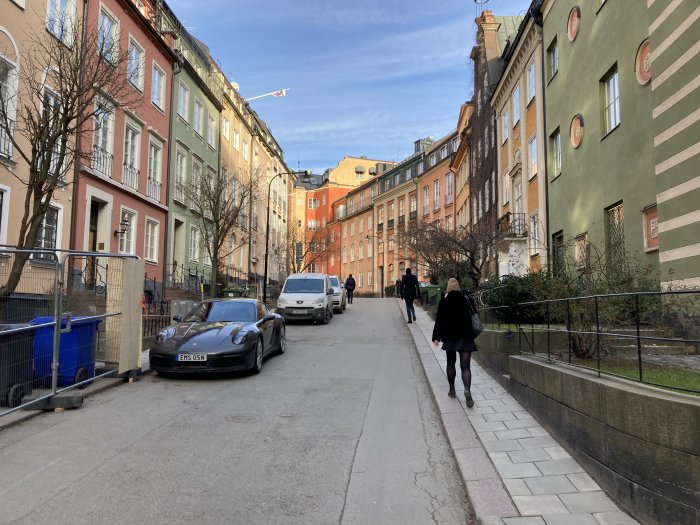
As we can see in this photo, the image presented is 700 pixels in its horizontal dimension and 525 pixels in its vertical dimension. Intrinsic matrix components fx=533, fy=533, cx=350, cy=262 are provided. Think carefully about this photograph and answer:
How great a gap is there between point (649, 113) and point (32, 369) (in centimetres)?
1169

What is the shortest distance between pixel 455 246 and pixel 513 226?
283 cm

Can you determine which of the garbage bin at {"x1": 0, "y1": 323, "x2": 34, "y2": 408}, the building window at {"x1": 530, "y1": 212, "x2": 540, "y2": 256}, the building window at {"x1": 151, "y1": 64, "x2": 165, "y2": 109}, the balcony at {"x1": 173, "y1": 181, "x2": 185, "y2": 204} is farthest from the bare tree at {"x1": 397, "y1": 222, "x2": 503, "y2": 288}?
the garbage bin at {"x1": 0, "y1": 323, "x2": 34, "y2": 408}

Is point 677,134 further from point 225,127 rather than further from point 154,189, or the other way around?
point 225,127

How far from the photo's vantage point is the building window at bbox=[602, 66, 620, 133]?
12.6 meters

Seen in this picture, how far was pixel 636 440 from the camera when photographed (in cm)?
366

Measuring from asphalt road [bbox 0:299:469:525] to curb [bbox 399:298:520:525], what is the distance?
0.13 meters

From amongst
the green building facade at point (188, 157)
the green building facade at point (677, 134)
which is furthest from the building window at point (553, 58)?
the green building facade at point (188, 157)

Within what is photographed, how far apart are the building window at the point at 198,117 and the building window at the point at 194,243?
537 centimetres

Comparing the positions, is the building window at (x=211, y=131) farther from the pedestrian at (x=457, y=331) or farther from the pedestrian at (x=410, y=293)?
the pedestrian at (x=457, y=331)

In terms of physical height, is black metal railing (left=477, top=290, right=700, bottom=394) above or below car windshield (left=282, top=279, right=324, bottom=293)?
below

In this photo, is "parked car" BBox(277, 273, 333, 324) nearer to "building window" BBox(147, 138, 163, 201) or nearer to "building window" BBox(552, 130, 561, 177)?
"building window" BBox(147, 138, 163, 201)

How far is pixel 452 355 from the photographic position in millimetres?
7637

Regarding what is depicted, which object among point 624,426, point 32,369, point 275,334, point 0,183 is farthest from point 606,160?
point 0,183

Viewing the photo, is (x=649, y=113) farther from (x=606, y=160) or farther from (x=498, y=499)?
(x=498, y=499)
